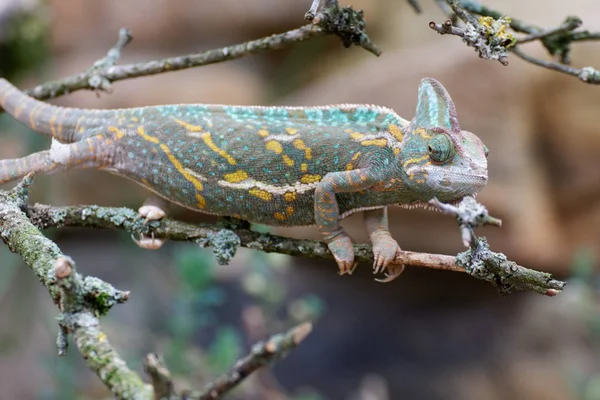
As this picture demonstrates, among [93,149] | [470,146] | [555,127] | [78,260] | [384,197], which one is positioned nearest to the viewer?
[470,146]

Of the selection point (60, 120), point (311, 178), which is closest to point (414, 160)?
point (311, 178)

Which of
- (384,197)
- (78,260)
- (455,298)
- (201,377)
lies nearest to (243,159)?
(384,197)

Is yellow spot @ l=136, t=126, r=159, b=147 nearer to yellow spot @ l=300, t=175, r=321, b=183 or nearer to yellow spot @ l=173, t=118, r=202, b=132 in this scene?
yellow spot @ l=173, t=118, r=202, b=132

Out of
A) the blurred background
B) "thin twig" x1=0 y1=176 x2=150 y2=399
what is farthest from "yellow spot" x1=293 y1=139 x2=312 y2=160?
the blurred background

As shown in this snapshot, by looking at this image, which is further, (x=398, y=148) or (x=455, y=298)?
(x=455, y=298)

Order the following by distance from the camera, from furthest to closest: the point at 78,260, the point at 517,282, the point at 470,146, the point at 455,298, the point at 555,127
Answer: the point at 78,260
the point at 455,298
the point at 555,127
the point at 470,146
the point at 517,282

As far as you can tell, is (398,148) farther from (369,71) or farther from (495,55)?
(369,71)

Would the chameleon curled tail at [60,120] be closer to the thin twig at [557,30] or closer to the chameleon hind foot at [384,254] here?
the chameleon hind foot at [384,254]

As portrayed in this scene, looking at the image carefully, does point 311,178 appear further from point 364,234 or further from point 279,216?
point 364,234
